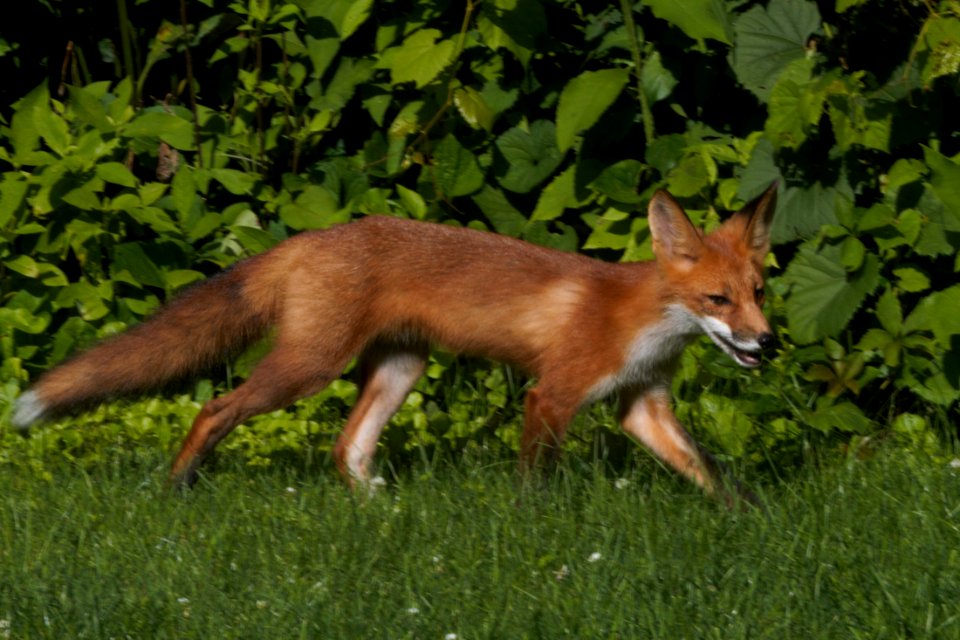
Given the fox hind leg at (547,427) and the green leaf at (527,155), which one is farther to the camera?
the green leaf at (527,155)

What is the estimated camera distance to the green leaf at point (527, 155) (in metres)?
6.09

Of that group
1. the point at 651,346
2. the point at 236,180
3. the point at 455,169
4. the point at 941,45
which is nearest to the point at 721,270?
the point at 651,346

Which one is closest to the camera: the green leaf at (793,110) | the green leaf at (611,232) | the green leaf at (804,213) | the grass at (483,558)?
the grass at (483,558)

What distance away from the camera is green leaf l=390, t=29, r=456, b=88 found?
5.77 metres

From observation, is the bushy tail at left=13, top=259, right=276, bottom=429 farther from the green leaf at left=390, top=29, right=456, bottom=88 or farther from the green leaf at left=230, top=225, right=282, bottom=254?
the green leaf at left=390, top=29, right=456, bottom=88

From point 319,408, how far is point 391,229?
1154 millimetres

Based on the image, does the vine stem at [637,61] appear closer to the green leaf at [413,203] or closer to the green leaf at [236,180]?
the green leaf at [413,203]

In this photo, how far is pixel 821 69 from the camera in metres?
5.73

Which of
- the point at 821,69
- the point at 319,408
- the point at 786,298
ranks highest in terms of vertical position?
the point at 821,69

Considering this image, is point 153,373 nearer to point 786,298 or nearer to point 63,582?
point 63,582

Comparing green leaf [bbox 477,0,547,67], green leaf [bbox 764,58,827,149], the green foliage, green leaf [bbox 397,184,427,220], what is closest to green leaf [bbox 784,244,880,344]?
the green foliage

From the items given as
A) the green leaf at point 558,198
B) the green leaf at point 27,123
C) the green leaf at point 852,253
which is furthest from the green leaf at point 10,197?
the green leaf at point 852,253

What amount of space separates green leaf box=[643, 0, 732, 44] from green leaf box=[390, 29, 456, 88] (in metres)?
0.90

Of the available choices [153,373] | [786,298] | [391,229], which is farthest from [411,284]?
[786,298]
